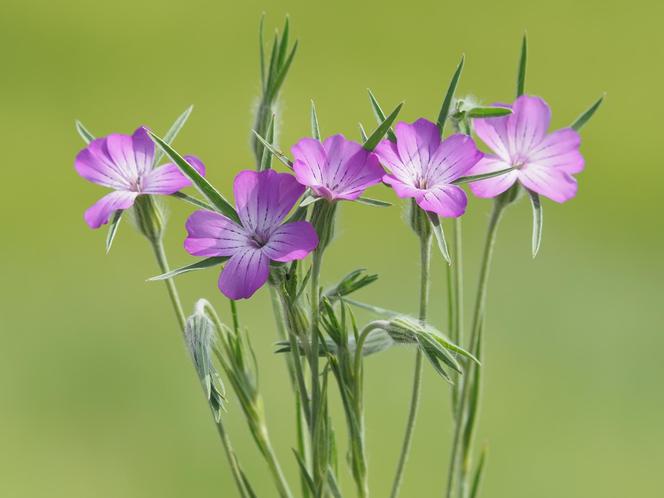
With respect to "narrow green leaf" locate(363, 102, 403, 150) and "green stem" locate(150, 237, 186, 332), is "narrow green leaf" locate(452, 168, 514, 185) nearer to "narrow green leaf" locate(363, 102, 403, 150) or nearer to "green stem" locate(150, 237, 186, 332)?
"narrow green leaf" locate(363, 102, 403, 150)

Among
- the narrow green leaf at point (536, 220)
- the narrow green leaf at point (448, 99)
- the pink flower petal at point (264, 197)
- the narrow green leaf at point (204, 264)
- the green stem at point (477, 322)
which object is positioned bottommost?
Result: the green stem at point (477, 322)

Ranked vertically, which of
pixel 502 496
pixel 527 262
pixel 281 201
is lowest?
pixel 502 496

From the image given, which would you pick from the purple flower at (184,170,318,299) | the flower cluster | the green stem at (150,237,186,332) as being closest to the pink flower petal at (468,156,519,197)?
the flower cluster

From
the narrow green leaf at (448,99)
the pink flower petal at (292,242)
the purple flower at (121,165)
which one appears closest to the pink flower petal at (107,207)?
the purple flower at (121,165)

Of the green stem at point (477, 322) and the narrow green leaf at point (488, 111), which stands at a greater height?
the narrow green leaf at point (488, 111)

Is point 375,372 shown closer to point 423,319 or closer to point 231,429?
point 231,429

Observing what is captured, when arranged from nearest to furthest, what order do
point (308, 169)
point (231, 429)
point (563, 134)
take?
1. point (308, 169)
2. point (563, 134)
3. point (231, 429)

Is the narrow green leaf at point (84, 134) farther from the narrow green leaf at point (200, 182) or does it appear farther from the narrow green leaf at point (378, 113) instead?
the narrow green leaf at point (378, 113)

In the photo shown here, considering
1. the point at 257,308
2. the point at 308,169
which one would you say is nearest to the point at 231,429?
the point at 257,308
